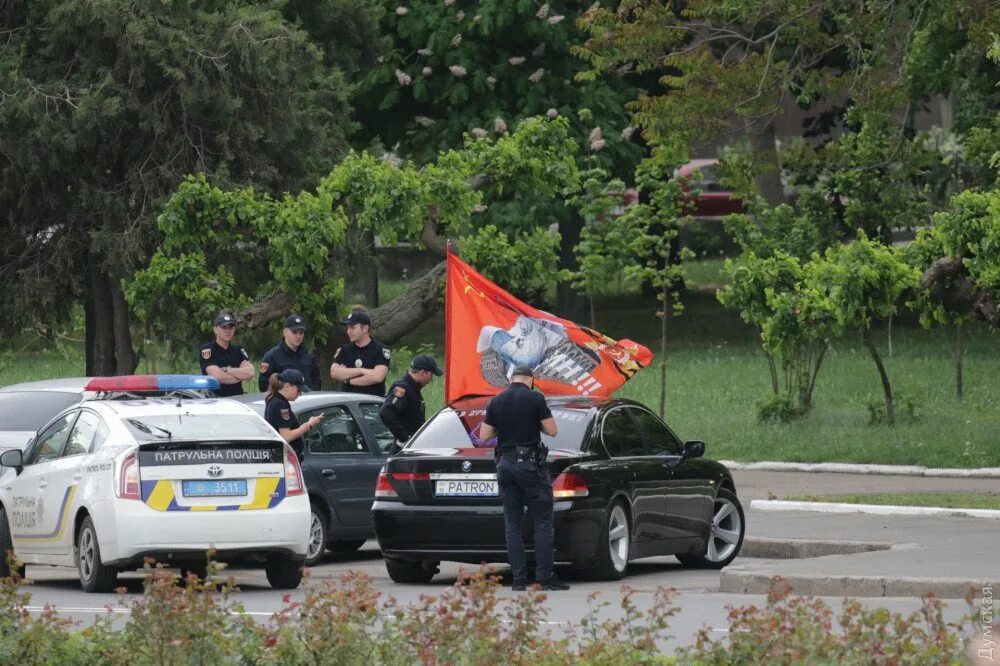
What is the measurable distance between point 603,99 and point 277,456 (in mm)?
23248

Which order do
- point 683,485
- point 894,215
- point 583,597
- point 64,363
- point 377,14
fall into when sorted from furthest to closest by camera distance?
point 64,363, point 377,14, point 894,215, point 683,485, point 583,597

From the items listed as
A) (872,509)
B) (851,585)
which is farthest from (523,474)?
(872,509)

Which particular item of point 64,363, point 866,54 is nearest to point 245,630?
point 866,54

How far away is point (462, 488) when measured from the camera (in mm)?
14047

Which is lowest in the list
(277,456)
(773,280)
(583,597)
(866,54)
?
(583,597)

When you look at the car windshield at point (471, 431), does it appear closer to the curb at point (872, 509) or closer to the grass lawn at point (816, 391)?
the curb at point (872, 509)

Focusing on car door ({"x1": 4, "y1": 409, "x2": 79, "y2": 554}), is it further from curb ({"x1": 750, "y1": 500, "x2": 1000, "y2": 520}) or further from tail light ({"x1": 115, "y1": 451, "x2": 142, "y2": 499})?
curb ({"x1": 750, "y1": 500, "x2": 1000, "y2": 520})

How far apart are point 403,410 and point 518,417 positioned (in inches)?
131

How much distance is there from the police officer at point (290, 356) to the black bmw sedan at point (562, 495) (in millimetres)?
3297

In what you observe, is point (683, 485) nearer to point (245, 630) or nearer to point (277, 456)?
point (277, 456)

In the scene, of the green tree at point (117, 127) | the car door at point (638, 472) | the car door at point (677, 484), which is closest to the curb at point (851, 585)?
the car door at point (638, 472)

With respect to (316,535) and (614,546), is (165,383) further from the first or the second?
(614,546)

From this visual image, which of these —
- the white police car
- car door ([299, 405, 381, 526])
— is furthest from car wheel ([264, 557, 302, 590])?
car door ([299, 405, 381, 526])

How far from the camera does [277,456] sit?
46.0 ft
